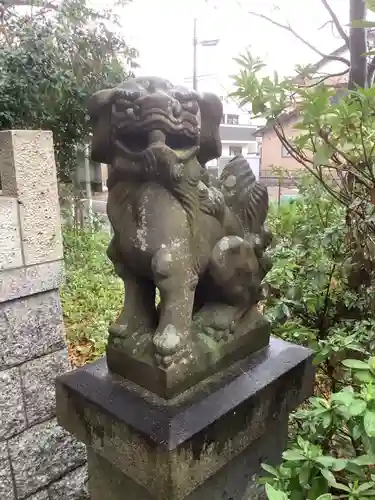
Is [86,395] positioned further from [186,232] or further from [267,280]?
[267,280]

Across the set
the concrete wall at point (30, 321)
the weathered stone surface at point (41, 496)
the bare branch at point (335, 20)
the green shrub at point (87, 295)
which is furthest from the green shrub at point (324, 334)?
the green shrub at point (87, 295)

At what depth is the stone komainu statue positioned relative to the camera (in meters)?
1.08

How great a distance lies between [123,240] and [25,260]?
746 millimetres

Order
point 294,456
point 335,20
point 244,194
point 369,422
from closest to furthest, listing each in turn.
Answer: point 369,422 → point 294,456 → point 244,194 → point 335,20

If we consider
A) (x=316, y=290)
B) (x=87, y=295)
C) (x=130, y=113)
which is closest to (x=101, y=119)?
(x=130, y=113)

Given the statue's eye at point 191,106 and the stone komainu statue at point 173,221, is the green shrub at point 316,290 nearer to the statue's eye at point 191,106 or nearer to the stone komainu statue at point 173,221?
the stone komainu statue at point 173,221

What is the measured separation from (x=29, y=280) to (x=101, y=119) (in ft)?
2.90

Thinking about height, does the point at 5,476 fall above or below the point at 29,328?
below

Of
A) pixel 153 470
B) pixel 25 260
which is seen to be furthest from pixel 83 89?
pixel 153 470

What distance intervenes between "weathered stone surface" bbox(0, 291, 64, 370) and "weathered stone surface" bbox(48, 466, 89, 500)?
0.62 metres

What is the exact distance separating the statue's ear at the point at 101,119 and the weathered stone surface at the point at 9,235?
26.4 inches

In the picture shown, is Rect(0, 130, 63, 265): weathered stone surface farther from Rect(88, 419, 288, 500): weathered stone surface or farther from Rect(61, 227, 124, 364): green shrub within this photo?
Rect(61, 227, 124, 364): green shrub

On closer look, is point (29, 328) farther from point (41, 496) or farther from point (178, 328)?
point (178, 328)

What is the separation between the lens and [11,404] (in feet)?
5.78
